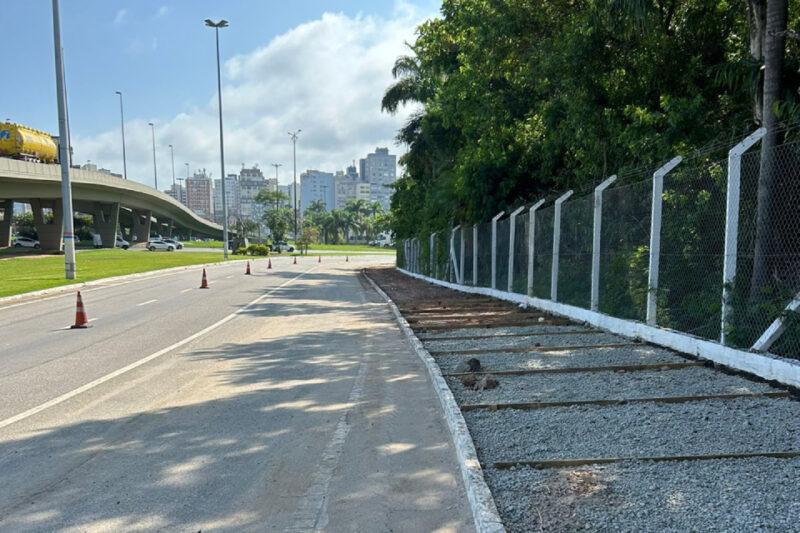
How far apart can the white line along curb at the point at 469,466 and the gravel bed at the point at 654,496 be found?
0.09 meters

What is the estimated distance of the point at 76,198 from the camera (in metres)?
57.2

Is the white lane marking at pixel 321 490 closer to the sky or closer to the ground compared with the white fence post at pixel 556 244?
closer to the ground

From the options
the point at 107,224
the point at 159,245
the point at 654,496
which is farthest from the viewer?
the point at 159,245

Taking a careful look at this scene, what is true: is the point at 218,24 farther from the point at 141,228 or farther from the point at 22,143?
the point at 141,228

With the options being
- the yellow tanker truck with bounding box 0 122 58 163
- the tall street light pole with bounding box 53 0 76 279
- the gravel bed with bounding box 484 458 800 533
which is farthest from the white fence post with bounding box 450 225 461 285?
the yellow tanker truck with bounding box 0 122 58 163

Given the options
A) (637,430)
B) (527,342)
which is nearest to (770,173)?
(527,342)

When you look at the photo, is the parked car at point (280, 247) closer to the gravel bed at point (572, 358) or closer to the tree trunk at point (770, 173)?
the gravel bed at point (572, 358)

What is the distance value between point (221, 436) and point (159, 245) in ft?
266

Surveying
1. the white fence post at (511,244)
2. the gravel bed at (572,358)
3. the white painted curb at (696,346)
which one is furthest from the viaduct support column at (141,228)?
the gravel bed at (572,358)

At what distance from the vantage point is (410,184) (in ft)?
124

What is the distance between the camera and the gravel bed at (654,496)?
3115mm

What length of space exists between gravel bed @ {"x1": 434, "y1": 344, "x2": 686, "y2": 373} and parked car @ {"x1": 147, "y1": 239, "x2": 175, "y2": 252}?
7787 cm

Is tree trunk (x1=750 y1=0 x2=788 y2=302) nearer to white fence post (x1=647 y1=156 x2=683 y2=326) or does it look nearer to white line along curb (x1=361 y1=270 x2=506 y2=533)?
Result: white fence post (x1=647 y1=156 x2=683 y2=326)

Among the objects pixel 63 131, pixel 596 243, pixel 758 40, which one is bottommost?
pixel 596 243
